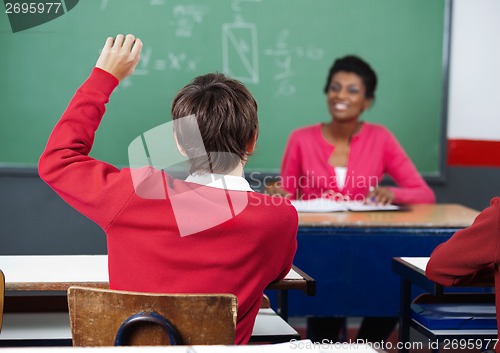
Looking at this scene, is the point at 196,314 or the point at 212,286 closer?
the point at 196,314

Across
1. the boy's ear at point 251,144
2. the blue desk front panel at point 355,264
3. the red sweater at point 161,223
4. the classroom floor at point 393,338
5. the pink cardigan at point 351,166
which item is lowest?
the classroom floor at point 393,338

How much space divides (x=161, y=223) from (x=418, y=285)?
944mm

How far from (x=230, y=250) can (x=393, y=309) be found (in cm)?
178

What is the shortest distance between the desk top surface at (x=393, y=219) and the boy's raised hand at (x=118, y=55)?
1.53m

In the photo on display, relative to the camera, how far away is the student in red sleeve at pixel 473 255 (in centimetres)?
168

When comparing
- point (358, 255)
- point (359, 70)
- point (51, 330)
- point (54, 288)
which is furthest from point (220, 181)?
point (359, 70)

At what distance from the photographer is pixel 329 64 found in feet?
13.9

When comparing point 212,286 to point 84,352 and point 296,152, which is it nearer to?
point 84,352

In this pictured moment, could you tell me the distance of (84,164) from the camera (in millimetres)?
1529

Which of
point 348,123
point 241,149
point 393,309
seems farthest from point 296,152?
point 241,149

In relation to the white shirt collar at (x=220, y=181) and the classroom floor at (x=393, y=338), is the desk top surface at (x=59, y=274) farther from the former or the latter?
the classroom floor at (x=393, y=338)

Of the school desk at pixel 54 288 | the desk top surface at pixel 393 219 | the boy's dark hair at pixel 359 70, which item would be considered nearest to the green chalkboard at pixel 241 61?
the boy's dark hair at pixel 359 70

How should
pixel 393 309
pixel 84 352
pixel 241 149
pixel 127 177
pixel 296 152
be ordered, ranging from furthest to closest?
1. pixel 296 152
2. pixel 393 309
3. pixel 241 149
4. pixel 127 177
5. pixel 84 352

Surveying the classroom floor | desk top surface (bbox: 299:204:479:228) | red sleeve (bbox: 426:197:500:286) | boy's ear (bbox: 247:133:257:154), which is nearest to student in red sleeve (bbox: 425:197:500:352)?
red sleeve (bbox: 426:197:500:286)
